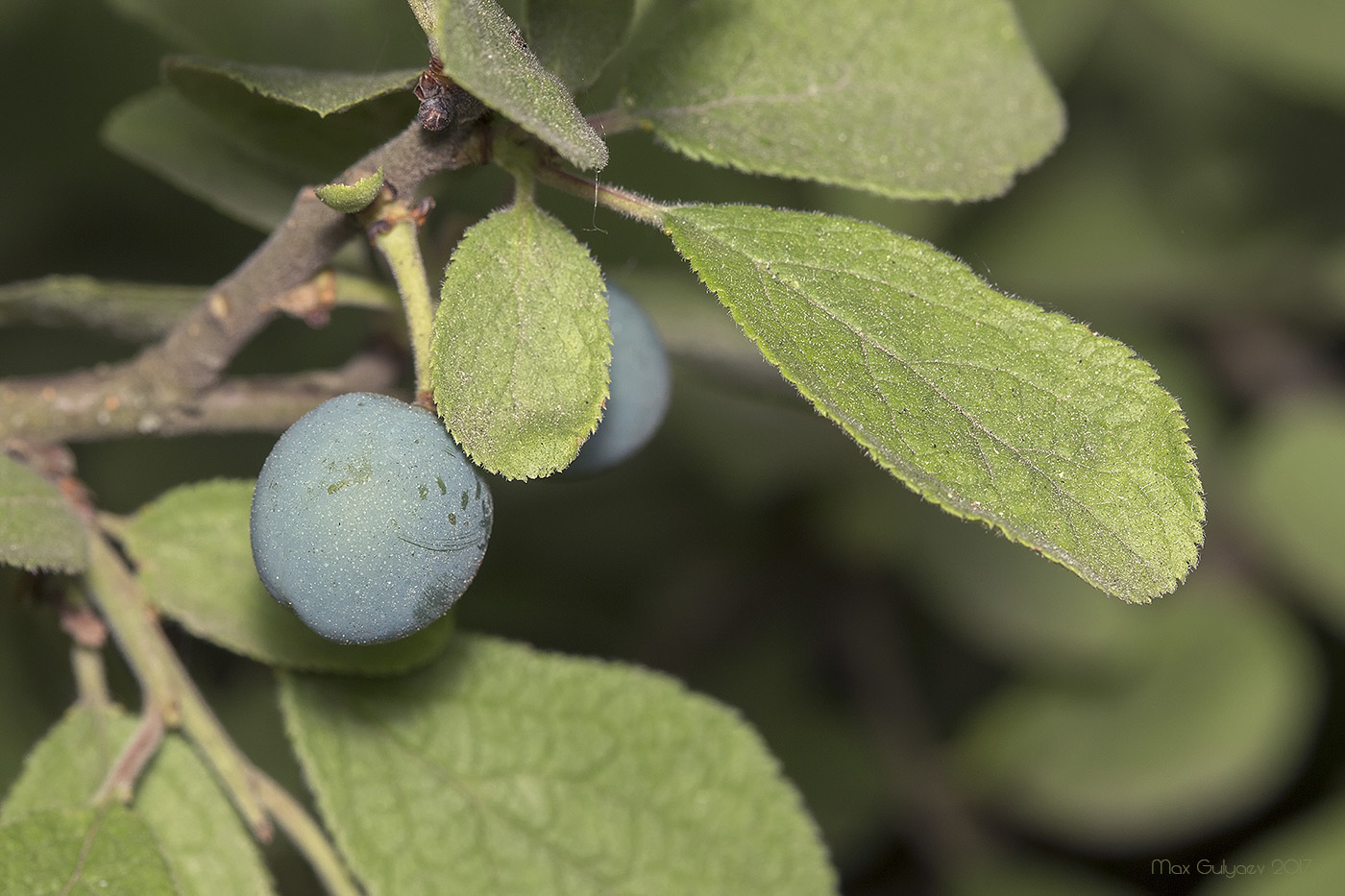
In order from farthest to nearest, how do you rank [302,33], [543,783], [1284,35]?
[1284,35] → [302,33] → [543,783]

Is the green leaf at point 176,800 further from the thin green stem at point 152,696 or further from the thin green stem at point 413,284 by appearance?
the thin green stem at point 413,284

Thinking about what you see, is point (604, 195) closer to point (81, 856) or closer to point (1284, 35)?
point (81, 856)

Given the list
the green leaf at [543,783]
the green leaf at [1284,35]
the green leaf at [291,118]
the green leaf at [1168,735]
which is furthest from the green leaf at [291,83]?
the green leaf at [1168,735]

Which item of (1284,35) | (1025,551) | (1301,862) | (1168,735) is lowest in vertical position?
(1168,735)

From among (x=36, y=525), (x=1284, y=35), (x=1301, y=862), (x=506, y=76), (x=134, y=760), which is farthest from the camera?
(x=1301, y=862)

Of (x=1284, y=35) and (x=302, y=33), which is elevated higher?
(x=302, y=33)

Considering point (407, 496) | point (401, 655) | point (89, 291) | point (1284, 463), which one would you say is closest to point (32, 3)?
point (89, 291)

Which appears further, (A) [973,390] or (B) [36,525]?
(B) [36,525]

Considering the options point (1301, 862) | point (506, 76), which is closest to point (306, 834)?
point (506, 76)
